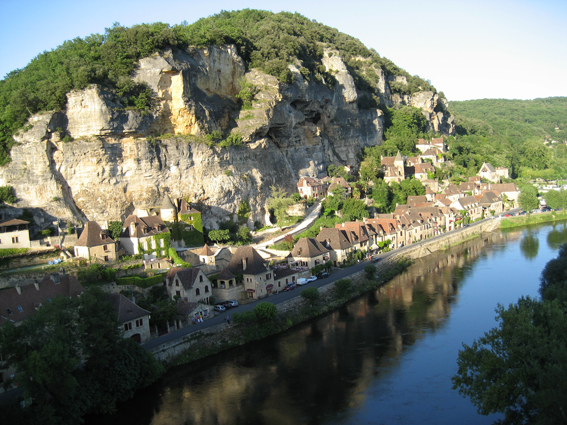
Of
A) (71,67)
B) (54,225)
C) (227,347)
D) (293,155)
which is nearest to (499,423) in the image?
(227,347)

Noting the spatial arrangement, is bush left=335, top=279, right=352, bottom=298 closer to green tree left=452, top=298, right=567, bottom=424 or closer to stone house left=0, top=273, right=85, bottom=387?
stone house left=0, top=273, right=85, bottom=387

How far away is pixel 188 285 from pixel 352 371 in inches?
417

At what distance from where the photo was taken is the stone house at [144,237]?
32406 millimetres

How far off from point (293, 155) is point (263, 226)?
11.2m

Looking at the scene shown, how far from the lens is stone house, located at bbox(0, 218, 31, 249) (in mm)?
30188

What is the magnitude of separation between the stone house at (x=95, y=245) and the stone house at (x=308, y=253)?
1228 centimetres

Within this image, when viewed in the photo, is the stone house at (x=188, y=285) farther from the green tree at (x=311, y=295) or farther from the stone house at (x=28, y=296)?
the green tree at (x=311, y=295)

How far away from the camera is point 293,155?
52.8m

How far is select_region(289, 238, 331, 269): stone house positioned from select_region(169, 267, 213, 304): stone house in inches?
344

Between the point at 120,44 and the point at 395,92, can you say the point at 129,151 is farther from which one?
the point at 395,92

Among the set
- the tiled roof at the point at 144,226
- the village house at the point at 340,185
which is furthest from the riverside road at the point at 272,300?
the village house at the point at 340,185

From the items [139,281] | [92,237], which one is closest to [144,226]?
[92,237]

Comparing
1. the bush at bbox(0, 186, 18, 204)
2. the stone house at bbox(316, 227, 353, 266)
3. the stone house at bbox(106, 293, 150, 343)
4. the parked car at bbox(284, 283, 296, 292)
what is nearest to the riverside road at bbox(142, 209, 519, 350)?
the parked car at bbox(284, 283, 296, 292)

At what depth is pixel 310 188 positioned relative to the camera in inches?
2019
